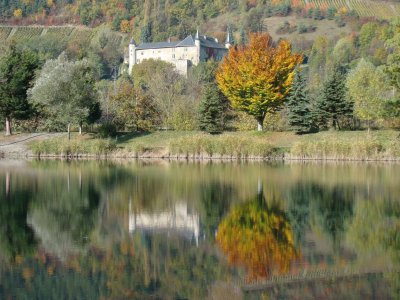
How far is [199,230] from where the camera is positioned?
19.1 meters

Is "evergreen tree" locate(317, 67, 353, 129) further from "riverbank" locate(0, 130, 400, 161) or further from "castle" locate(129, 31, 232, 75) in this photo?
"castle" locate(129, 31, 232, 75)

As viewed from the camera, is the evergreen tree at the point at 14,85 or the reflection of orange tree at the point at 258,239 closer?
the reflection of orange tree at the point at 258,239

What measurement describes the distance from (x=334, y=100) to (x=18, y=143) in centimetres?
2301

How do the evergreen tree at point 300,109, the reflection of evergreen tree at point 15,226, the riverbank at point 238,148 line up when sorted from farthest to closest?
the evergreen tree at point 300,109 < the riverbank at point 238,148 < the reflection of evergreen tree at point 15,226

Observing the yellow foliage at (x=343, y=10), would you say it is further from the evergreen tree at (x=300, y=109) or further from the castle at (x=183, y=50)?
the evergreen tree at (x=300, y=109)

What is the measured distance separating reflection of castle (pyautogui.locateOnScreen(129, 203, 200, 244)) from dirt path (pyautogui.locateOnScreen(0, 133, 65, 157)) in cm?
2838

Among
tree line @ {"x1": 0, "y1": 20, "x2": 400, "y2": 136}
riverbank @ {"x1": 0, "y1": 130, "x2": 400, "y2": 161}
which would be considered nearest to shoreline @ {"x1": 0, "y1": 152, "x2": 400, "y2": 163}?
riverbank @ {"x1": 0, "y1": 130, "x2": 400, "y2": 161}

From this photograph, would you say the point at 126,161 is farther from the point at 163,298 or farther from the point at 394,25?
the point at 163,298

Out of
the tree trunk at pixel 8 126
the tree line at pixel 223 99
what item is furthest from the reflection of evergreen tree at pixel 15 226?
the tree trunk at pixel 8 126

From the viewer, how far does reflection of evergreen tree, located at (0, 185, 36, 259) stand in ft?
54.3

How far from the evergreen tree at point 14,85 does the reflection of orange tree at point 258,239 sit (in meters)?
33.9

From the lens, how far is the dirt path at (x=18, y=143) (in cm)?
4884

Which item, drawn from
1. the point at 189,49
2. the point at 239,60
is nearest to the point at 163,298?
the point at 239,60

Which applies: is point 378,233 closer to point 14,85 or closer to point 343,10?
point 14,85
